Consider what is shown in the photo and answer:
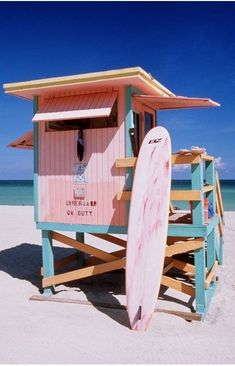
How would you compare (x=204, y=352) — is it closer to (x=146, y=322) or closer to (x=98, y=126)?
(x=146, y=322)

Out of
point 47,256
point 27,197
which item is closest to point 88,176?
point 47,256

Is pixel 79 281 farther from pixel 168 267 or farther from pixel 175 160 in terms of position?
pixel 175 160

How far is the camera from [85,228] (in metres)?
7.35

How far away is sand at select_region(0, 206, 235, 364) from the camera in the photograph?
16.5 feet

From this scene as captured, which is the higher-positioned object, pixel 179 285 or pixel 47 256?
pixel 47 256

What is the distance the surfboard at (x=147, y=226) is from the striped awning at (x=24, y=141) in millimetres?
3218

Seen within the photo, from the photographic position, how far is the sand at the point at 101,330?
198 inches

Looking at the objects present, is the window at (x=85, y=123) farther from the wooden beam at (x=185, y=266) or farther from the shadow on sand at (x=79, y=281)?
the shadow on sand at (x=79, y=281)

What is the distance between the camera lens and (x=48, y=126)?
25.5 ft

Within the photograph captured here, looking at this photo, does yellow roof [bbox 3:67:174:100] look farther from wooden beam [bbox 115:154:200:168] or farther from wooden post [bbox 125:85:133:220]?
wooden beam [bbox 115:154:200:168]

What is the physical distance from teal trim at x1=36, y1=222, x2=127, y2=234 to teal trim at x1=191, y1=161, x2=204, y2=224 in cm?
130

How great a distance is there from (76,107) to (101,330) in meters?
3.81

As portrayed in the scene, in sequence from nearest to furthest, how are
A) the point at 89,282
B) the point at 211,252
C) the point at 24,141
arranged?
the point at 211,252, the point at 89,282, the point at 24,141

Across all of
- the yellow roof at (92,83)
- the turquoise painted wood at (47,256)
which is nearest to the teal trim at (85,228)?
the turquoise painted wood at (47,256)
